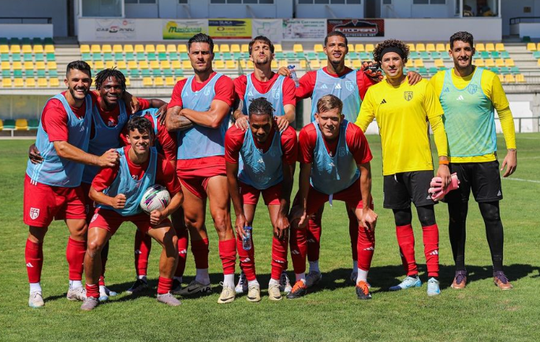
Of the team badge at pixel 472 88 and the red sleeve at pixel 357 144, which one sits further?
the team badge at pixel 472 88

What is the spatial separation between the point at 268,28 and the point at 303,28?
6.44ft

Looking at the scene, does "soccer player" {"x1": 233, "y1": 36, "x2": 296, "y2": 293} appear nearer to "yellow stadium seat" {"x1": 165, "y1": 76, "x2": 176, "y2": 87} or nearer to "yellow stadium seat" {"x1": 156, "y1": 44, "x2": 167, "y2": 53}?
"yellow stadium seat" {"x1": 165, "y1": 76, "x2": 176, "y2": 87}

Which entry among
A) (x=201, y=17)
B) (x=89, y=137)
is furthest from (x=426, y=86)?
(x=201, y=17)

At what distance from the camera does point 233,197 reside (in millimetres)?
6844

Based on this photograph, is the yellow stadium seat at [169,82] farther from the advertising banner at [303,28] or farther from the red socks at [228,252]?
the red socks at [228,252]

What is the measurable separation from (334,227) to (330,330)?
5.46 meters

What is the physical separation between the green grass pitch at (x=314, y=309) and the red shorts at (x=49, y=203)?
2.43 feet

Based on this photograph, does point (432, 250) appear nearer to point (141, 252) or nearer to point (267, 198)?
point (267, 198)

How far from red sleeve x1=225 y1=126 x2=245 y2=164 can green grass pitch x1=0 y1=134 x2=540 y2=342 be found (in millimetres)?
1236

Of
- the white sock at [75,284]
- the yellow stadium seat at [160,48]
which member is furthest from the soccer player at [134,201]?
the yellow stadium seat at [160,48]

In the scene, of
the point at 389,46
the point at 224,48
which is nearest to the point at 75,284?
the point at 389,46

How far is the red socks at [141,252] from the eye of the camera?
24.7ft

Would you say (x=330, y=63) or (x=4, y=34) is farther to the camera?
(x=4, y=34)

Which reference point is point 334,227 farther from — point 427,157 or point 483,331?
point 483,331
